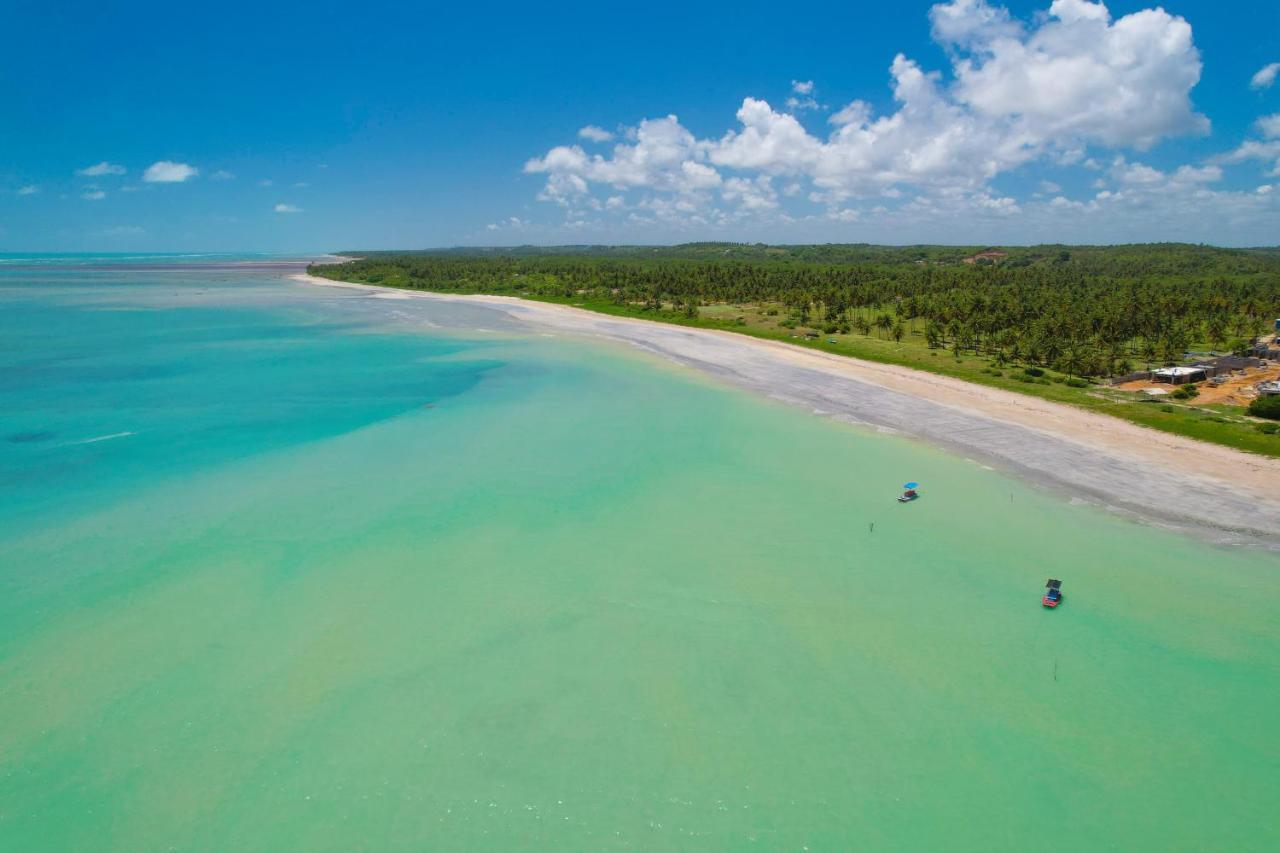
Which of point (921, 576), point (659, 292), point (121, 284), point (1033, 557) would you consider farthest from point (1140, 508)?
point (121, 284)

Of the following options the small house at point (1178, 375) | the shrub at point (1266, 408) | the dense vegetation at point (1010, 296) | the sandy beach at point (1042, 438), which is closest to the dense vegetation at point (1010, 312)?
the dense vegetation at point (1010, 296)

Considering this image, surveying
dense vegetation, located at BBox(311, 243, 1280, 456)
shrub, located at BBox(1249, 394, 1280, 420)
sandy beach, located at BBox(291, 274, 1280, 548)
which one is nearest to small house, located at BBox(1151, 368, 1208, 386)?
dense vegetation, located at BBox(311, 243, 1280, 456)

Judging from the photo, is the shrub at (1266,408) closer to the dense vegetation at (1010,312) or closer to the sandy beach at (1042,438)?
the dense vegetation at (1010,312)

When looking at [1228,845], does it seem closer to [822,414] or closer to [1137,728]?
[1137,728]

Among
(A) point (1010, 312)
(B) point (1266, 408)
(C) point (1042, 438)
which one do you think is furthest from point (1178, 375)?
(A) point (1010, 312)

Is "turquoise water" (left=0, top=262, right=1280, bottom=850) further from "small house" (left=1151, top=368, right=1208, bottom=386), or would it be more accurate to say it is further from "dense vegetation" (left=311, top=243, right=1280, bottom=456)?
"small house" (left=1151, top=368, right=1208, bottom=386)
